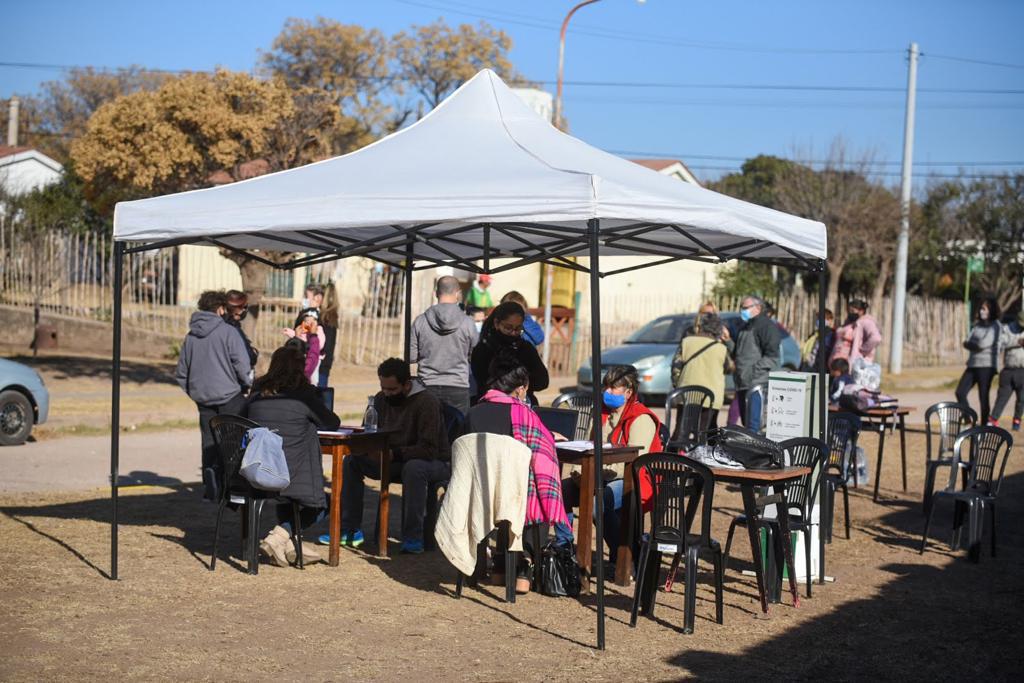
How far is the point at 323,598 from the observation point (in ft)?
24.7

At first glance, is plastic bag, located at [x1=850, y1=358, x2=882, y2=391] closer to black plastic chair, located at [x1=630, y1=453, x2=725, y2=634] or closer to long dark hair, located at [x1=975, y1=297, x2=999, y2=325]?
long dark hair, located at [x1=975, y1=297, x2=999, y2=325]

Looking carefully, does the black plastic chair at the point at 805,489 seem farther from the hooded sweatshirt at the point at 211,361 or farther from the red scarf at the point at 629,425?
the hooded sweatshirt at the point at 211,361

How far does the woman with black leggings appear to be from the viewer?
50.0ft

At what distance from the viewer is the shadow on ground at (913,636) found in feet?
20.9

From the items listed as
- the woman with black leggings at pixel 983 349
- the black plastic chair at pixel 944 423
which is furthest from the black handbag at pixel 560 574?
the woman with black leggings at pixel 983 349

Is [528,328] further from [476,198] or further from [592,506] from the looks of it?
[476,198]

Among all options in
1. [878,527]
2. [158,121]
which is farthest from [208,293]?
[158,121]

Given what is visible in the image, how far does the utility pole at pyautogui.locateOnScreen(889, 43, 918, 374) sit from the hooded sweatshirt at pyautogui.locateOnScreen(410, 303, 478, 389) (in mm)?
19837

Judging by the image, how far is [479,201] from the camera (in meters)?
6.83

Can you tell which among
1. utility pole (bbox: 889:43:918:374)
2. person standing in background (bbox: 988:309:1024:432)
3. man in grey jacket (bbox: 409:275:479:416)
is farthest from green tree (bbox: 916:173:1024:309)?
man in grey jacket (bbox: 409:275:479:416)

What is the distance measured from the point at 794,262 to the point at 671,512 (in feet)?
8.86

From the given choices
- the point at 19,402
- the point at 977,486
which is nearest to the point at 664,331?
the point at 19,402

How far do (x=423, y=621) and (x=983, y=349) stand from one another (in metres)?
10.6

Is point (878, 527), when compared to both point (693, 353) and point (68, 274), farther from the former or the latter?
point (68, 274)
